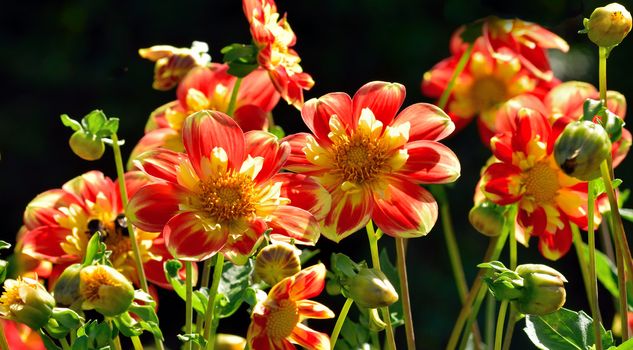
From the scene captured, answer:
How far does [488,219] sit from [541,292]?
123 mm

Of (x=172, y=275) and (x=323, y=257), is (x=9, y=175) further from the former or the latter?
(x=172, y=275)

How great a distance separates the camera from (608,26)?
2.24 feet

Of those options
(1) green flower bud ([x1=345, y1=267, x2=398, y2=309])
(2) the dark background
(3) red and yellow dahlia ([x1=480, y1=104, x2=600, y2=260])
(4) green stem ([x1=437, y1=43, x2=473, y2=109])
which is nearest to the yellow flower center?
(4) green stem ([x1=437, y1=43, x2=473, y2=109])

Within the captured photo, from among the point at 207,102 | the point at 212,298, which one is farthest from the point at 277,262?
the point at 207,102

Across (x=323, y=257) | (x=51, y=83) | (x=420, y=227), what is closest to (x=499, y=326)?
(x=420, y=227)

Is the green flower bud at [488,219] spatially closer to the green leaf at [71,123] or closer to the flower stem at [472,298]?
the flower stem at [472,298]

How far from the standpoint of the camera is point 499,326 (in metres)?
0.71

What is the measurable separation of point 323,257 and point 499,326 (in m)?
0.94

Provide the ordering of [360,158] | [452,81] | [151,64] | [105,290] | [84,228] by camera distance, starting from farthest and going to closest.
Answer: [151,64] < [452,81] < [84,228] < [360,158] < [105,290]

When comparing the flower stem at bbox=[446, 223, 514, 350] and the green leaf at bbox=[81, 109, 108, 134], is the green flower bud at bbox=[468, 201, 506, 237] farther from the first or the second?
the green leaf at bbox=[81, 109, 108, 134]

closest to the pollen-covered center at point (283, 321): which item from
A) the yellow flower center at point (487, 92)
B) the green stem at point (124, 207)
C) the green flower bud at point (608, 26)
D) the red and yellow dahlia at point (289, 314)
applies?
the red and yellow dahlia at point (289, 314)

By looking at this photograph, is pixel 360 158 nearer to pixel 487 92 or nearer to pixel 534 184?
pixel 534 184

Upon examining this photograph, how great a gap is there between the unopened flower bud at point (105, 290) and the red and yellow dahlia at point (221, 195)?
55mm

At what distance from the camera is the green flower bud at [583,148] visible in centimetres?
60
